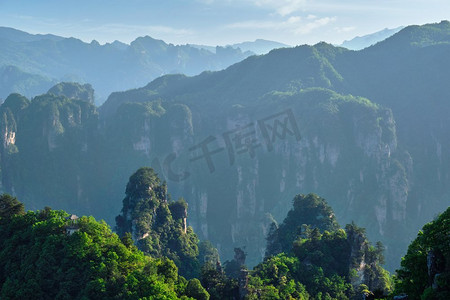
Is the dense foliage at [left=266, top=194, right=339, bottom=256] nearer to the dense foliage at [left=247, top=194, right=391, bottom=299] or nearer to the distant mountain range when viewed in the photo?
the dense foliage at [left=247, top=194, right=391, bottom=299]

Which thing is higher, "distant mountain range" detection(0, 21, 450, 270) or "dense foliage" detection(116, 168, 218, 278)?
"distant mountain range" detection(0, 21, 450, 270)

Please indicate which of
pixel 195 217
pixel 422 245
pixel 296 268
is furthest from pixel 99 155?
pixel 422 245

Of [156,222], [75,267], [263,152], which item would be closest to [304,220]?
[156,222]

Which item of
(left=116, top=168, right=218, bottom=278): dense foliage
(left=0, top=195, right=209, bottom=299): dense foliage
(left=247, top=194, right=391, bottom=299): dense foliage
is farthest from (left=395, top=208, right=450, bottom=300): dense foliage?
(left=116, top=168, right=218, bottom=278): dense foliage

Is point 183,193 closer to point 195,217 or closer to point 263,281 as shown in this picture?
point 195,217

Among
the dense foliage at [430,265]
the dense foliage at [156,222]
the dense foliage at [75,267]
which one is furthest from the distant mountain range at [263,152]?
the dense foliage at [430,265]

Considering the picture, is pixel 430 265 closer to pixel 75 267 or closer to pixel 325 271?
pixel 325 271

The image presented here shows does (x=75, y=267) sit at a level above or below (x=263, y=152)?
below
